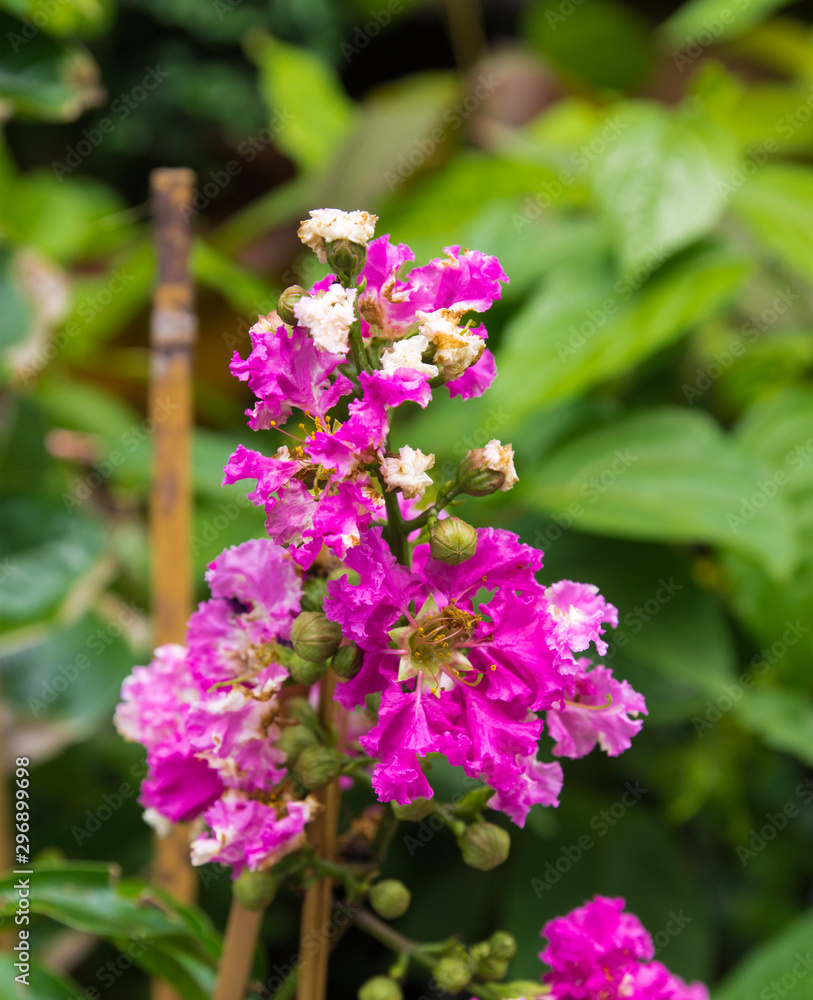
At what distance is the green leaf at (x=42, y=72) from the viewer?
1.05 meters

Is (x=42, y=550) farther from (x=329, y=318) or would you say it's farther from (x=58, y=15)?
(x=329, y=318)

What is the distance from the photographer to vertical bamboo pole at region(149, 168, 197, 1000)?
2.29 feet

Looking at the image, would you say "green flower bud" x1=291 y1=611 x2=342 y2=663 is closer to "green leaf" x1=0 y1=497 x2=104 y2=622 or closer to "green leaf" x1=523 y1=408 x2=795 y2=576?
"green leaf" x1=523 y1=408 x2=795 y2=576

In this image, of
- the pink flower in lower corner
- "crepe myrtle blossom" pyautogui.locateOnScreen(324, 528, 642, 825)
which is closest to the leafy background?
the pink flower in lower corner

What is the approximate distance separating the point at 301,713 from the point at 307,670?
0.04 metres

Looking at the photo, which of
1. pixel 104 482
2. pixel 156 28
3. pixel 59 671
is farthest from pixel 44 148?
pixel 59 671

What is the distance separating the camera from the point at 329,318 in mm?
364

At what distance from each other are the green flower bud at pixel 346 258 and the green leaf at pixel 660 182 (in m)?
0.64

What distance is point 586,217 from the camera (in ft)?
4.26

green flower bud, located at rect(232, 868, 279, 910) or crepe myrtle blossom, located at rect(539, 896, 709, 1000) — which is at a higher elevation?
green flower bud, located at rect(232, 868, 279, 910)

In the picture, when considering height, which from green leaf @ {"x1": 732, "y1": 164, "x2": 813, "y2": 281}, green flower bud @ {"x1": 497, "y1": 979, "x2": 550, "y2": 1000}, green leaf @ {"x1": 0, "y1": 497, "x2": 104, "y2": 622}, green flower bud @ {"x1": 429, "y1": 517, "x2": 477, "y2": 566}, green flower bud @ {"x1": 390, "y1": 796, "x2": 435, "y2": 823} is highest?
green leaf @ {"x1": 732, "y1": 164, "x2": 813, "y2": 281}

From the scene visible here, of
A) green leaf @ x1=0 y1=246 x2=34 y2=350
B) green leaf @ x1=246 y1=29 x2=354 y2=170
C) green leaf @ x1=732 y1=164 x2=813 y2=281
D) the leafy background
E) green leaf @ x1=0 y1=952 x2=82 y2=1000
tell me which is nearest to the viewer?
green leaf @ x1=0 y1=952 x2=82 y2=1000

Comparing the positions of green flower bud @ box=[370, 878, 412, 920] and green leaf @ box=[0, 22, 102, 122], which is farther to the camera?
green leaf @ box=[0, 22, 102, 122]

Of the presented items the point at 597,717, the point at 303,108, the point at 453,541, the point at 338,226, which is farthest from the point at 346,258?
the point at 303,108
